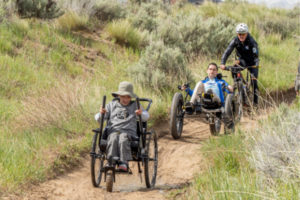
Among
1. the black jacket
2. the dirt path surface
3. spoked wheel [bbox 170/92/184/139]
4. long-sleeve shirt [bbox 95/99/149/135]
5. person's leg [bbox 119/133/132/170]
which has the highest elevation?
the black jacket

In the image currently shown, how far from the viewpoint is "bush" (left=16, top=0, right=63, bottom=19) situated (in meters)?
12.9

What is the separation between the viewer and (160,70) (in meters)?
10.6

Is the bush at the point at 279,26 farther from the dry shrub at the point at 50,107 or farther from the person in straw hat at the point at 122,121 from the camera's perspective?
the person in straw hat at the point at 122,121

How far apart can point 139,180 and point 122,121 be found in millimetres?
1156

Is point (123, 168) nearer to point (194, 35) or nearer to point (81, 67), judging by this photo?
point (81, 67)

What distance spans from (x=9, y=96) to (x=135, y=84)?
2816 mm

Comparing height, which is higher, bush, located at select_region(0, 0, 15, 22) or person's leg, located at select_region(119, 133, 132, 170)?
bush, located at select_region(0, 0, 15, 22)

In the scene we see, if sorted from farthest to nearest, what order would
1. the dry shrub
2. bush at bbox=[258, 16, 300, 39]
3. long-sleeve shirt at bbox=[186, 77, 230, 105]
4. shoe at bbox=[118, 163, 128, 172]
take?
bush at bbox=[258, 16, 300, 39], long-sleeve shirt at bbox=[186, 77, 230, 105], the dry shrub, shoe at bbox=[118, 163, 128, 172]

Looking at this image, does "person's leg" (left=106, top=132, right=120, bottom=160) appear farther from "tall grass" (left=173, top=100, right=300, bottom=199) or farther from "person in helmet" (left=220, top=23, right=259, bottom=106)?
"person in helmet" (left=220, top=23, right=259, bottom=106)

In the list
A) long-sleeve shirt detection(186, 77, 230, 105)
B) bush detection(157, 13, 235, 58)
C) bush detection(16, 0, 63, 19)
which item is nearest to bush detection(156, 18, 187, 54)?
bush detection(157, 13, 235, 58)

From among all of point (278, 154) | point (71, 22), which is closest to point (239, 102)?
point (278, 154)

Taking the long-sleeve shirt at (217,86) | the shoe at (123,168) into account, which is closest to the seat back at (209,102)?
the long-sleeve shirt at (217,86)

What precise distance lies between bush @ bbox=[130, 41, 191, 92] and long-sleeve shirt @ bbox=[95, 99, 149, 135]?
3589 mm

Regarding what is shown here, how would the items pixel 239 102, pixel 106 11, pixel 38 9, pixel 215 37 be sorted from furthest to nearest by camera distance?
1. pixel 106 11
2. pixel 215 37
3. pixel 38 9
4. pixel 239 102
